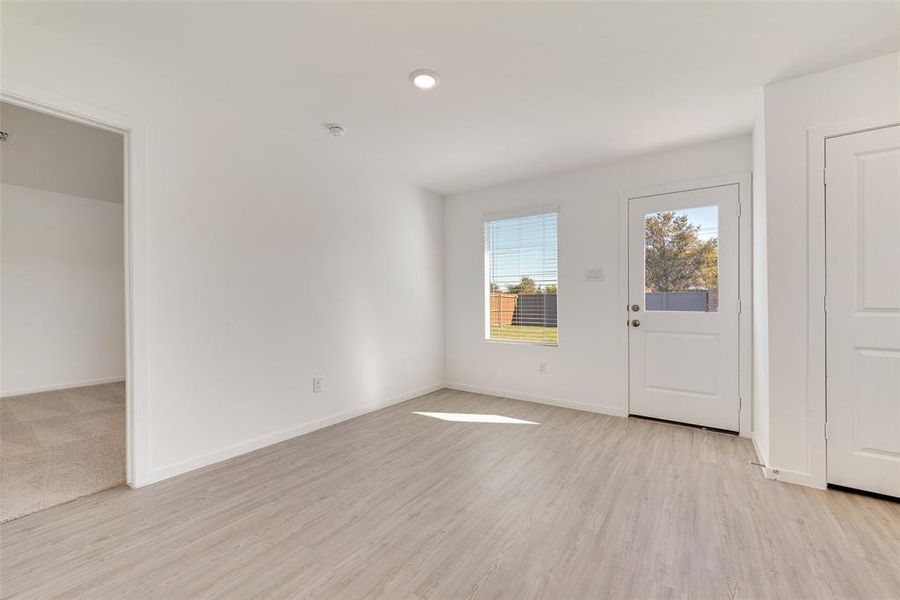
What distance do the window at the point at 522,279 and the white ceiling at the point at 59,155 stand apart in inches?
143

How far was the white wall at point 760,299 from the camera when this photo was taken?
8.38 ft

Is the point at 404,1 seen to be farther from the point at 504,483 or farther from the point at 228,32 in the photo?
the point at 504,483

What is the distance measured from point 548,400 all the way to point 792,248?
8.44 ft

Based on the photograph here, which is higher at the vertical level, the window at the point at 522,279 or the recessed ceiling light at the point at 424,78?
the recessed ceiling light at the point at 424,78

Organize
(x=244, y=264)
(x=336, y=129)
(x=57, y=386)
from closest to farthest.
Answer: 1. (x=244, y=264)
2. (x=336, y=129)
3. (x=57, y=386)

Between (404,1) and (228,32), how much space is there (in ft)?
3.18

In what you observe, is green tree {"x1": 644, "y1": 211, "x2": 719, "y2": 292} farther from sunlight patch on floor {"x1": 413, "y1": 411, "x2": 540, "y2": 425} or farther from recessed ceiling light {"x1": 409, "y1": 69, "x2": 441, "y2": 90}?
recessed ceiling light {"x1": 409, "y1": 69, "x2": 441, "y2": 90}

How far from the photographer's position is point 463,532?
1.92 metres

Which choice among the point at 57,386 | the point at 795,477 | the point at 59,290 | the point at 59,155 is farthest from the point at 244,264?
the point at 57,386

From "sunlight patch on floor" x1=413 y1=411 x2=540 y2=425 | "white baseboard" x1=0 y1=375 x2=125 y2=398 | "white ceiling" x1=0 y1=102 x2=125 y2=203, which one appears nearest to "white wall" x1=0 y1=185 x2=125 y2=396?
"white baseboard" x1=0 y1=375 x2=125 y2=398

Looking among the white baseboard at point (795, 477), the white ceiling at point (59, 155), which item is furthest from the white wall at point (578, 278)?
the white ceiling at point (59, 155)

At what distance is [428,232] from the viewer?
4.81 meters

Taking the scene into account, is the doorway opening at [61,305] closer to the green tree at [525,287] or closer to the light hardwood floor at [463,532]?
the light hardwood floor at [463,532]

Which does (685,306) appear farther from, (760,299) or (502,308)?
(502,308)
